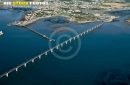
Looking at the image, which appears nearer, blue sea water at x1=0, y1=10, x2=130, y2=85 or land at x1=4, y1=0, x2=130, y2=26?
blue sea water at x1=0, y1=10, x2=130, y2=85

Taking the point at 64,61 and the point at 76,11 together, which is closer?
the point at 64,61

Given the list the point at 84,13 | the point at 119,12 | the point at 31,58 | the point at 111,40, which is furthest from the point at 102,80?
the point at 119,12

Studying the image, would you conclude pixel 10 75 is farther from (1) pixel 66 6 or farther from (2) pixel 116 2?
(2) pixel 116 2

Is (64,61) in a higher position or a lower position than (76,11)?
lower

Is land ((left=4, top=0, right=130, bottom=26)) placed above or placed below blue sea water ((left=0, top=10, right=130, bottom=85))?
above

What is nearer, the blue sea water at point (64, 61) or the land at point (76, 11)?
the blue sea water at point (64, 61)

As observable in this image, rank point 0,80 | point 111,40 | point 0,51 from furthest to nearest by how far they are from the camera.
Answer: point 111,40 < point 0,51 < point 0,80

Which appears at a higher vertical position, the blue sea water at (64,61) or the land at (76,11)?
the land at (76,11)

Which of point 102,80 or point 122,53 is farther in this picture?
point 122,53
